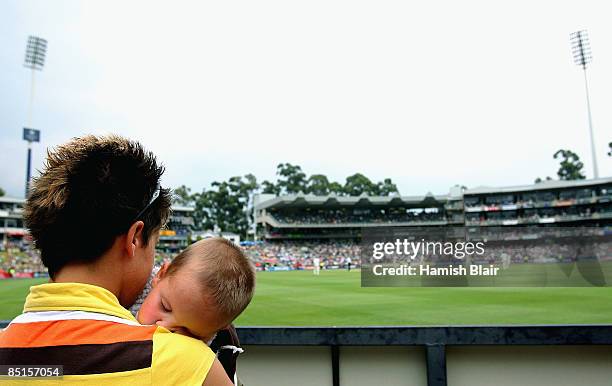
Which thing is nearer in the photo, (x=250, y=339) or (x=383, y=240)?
(x=250, y=339)

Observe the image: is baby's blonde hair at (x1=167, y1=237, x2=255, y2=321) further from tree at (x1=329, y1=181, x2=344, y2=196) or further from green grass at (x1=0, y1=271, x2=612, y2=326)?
tree at (x1=329, y1=181, x2=344, y2=196)

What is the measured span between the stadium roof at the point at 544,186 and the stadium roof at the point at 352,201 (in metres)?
4.50

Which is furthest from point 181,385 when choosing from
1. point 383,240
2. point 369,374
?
point 383,240

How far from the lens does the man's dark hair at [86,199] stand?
1085 millimetres

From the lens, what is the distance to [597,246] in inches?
606

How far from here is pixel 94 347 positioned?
0.97 meters

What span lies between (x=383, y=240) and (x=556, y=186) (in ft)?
186

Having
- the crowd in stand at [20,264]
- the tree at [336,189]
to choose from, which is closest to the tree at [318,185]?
the tree at [336,189]

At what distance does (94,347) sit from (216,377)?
0.26 metres

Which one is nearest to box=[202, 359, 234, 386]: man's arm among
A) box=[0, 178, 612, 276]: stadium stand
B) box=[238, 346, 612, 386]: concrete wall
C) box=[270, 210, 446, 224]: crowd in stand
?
box=[238, 346, 612, 386]: concrete wall

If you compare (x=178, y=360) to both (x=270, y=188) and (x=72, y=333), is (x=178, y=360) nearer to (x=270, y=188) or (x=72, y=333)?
(x=72, y=333)

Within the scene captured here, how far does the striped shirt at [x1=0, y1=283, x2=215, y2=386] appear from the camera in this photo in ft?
3.14

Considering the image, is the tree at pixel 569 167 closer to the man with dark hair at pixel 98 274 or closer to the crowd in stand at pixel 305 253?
the crowd in stand at pixel 305 253

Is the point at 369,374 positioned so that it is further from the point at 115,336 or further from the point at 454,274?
the point at 454,274
